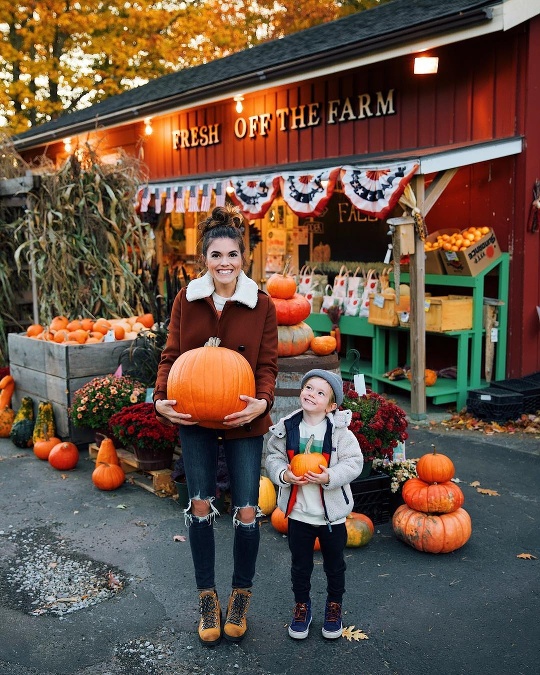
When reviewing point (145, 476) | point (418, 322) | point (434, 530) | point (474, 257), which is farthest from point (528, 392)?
point (145, 476)

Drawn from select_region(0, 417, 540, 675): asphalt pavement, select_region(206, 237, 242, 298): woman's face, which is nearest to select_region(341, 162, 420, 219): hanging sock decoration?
select_region(0, 417, 540, 675): asphalt pavement

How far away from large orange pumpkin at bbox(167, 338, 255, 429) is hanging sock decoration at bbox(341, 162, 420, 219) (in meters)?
4.39

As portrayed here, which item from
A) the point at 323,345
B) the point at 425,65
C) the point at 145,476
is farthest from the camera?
the point at 425,65

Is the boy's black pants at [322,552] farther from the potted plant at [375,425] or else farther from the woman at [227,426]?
the potted plant at [375,425]

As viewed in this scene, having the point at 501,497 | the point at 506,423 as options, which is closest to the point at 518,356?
the point at 506,423

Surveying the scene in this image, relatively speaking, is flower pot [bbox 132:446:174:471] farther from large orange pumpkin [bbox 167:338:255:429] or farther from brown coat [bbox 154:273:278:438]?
large orange pumpkin [bbox 167:338:255:429]

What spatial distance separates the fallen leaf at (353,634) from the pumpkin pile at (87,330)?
4.15 metres

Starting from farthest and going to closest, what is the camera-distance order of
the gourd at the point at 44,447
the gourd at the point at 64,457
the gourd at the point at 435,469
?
the gourd at the point at 44,447 < the gourd at the point at 64,457 < the gourd at the point at 435,469

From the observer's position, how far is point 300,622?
3.64 meters

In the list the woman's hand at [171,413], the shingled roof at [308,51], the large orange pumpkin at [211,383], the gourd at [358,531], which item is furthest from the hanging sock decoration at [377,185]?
the woman's hand at [171,413]

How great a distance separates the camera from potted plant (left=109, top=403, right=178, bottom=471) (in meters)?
5.67

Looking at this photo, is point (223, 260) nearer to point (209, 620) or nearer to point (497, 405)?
point (209, 620)

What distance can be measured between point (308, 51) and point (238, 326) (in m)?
7.44

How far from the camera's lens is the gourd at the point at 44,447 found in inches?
264
